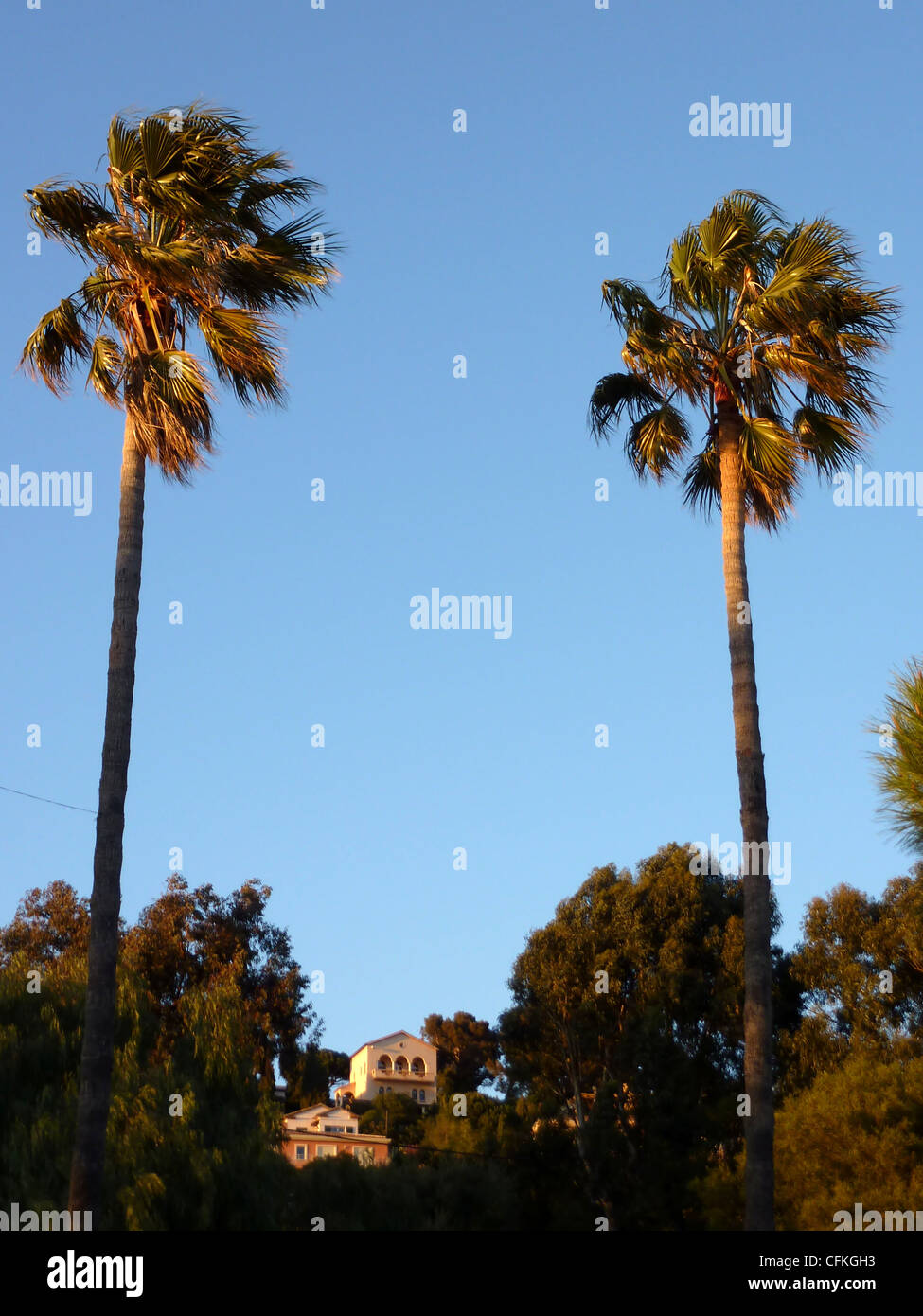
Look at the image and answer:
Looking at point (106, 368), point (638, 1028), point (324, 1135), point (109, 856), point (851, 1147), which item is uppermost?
point (106, 368)

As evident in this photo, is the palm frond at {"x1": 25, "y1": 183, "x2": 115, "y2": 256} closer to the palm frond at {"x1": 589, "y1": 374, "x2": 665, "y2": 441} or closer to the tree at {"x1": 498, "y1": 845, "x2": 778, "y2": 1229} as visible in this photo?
the palm frond at {"x1": 589, "y1": 374, "x2": 665, "y2": 441}

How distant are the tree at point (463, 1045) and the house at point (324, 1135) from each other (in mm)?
36525

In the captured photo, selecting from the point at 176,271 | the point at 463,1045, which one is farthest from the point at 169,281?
the point at 463,1045

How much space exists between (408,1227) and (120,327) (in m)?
16.3

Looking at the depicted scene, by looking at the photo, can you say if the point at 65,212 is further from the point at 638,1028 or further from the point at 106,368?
the point at 638,1028

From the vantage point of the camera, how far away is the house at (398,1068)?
96.0 m

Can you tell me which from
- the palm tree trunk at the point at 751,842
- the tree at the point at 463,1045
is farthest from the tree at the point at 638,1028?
the tree at the point at 463,1045

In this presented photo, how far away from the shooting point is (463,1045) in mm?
93812

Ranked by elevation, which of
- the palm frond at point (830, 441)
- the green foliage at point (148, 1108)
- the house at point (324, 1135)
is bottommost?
the house at point (324, 1135)

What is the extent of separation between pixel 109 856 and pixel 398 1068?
8717 centimetres

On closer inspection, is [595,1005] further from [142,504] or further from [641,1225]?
[142,504]

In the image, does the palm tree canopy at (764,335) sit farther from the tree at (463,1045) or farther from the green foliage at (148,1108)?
the tree at (463,1045)

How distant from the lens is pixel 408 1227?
24.4 meters
